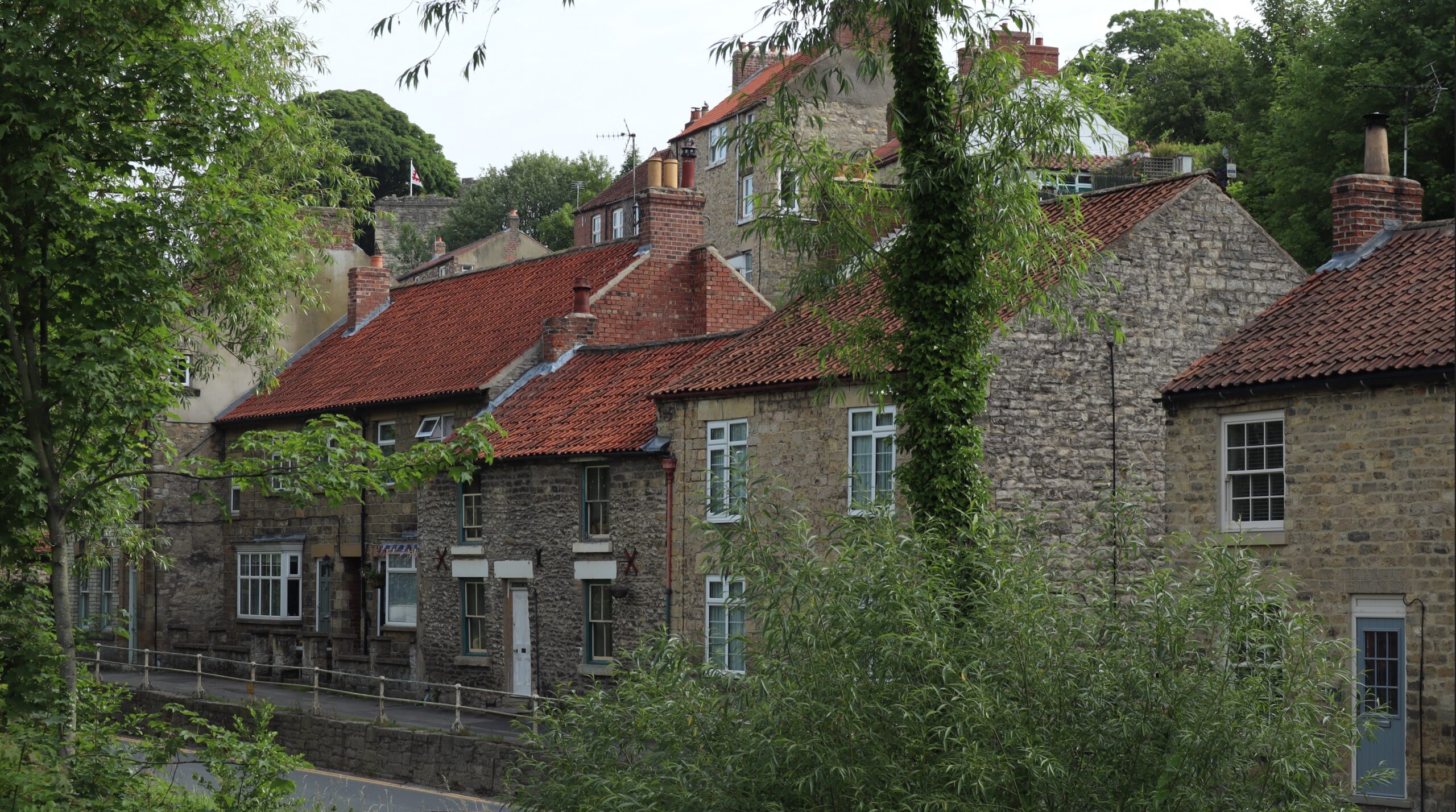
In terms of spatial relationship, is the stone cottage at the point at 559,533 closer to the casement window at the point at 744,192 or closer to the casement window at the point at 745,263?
the casement window at the point at 745,263

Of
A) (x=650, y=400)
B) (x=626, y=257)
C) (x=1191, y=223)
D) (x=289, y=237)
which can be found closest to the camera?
(x=289, y=237)

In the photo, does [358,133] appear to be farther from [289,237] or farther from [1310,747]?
[1310,747]

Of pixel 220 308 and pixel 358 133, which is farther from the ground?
pixel 358 133

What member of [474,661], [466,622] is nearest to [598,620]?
[474,661]

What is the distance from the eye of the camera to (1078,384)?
24.0 meters

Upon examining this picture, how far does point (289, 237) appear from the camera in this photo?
64.4 feet

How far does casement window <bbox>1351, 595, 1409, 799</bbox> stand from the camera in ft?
62.3

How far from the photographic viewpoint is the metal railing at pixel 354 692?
2506cm

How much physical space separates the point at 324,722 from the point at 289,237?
34.5ft

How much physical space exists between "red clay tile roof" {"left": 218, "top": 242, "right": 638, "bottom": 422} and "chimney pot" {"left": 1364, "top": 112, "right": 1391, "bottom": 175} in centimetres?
1669

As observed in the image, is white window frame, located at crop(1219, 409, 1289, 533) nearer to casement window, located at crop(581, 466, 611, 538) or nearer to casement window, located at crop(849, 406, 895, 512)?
casement window, located at crop(849, 406, 895, 512)

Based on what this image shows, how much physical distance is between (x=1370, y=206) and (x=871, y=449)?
8.02 metres

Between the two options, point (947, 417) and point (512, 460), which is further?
point (512, 460)

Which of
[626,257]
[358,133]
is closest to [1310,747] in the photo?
[626,257]
